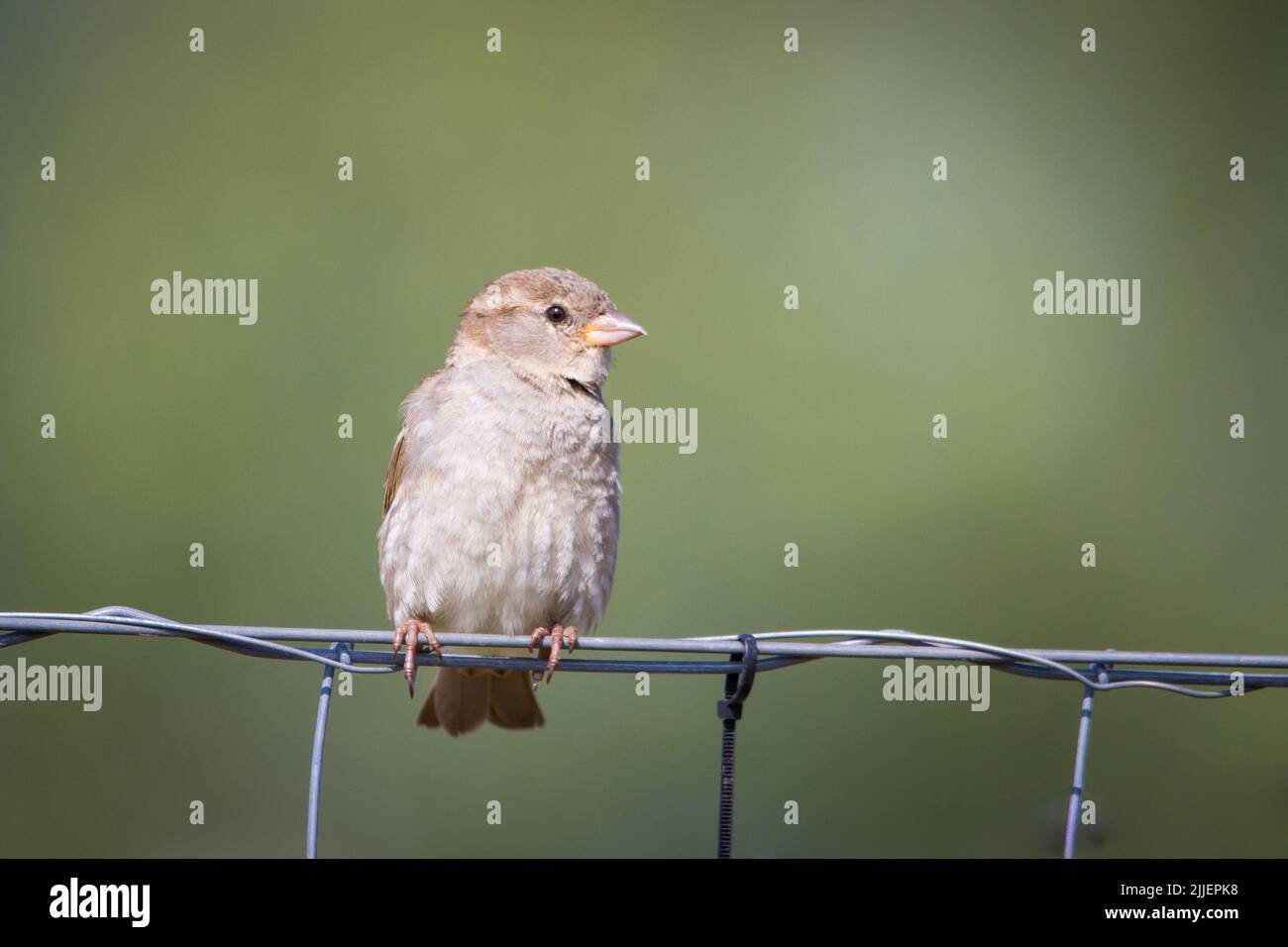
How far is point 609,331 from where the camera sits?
4902mm

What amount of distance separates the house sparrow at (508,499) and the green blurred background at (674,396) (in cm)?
245

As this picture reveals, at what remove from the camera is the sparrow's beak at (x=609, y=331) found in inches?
192

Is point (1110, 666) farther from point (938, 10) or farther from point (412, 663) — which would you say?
point (938, 10)

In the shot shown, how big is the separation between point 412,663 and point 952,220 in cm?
680

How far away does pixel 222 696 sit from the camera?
25.8 ft

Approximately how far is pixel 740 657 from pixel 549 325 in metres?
2.05

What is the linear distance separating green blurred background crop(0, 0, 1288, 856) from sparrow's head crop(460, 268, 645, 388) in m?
2.39

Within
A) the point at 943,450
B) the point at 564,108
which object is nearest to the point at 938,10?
the point at 564,108

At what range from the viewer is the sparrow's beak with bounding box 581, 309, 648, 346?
488cm
